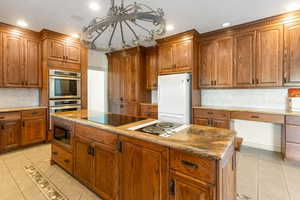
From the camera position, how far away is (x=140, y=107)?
4543mm

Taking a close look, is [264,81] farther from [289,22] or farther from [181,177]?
[181,177]

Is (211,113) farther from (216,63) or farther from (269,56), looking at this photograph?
(269,56)

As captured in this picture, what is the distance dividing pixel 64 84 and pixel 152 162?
11.5 feet

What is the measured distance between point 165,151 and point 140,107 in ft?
11.2

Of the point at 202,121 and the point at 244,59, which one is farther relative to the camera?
the point at 202,121

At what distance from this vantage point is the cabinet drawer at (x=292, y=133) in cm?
254

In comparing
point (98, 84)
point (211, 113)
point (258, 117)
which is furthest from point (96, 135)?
point (98, 84)

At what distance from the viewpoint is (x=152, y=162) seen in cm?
124

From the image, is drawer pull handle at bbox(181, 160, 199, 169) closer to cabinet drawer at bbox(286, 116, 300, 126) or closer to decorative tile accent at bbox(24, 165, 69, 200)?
decorative tile accent at bbox(24, 165, 69, 200)

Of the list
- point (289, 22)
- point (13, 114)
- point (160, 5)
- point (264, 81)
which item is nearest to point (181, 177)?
point (160, 5)

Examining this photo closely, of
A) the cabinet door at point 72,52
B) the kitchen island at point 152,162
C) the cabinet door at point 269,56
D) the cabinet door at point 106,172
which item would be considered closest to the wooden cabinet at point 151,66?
the cabinet door at point 72,52

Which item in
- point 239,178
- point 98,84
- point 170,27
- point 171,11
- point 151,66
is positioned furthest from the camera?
point 98,84

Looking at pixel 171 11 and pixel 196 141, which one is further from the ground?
pixel 171 11

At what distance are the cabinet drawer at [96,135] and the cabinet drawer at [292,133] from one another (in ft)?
9.81
